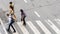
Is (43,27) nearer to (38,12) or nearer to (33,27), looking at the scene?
(33,27)

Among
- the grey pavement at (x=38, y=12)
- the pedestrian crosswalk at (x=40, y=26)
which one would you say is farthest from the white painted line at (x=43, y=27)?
the grey pavement at (x=38, y=12)

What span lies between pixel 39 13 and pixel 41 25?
2.31m

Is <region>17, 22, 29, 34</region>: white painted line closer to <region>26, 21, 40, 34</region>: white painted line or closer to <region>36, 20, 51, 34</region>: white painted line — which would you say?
<region>26, 21, 40, 34</region>: white painted line

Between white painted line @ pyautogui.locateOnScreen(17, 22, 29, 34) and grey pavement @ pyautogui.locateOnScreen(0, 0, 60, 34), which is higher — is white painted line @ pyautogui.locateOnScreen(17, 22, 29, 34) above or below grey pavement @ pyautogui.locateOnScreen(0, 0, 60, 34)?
below

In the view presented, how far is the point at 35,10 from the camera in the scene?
68.4ft

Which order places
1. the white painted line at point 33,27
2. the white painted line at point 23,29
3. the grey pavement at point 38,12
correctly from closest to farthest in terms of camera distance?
1. the white painted line at point 23,29
2. the white painted line at point 33,27
3. the grey pavement at point 38,12

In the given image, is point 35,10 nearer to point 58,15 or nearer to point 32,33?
point 58,15

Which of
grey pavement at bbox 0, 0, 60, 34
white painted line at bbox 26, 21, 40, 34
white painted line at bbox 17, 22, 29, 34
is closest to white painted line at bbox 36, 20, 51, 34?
grey pavement at bbox 0, 0, 60, 34

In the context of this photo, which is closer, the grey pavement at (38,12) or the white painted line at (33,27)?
the white painted line at (33,27)

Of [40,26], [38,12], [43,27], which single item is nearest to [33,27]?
[40,26]

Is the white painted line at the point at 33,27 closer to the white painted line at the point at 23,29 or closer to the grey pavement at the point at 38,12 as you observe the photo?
the grey pavement at the point at 38,12

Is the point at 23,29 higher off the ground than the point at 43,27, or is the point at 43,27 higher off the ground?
the point at 43,27

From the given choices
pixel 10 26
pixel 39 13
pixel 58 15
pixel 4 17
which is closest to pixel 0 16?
pixel 4 17

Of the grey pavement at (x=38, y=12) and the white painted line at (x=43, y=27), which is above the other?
the grey pavement at (x=38, y=12)
